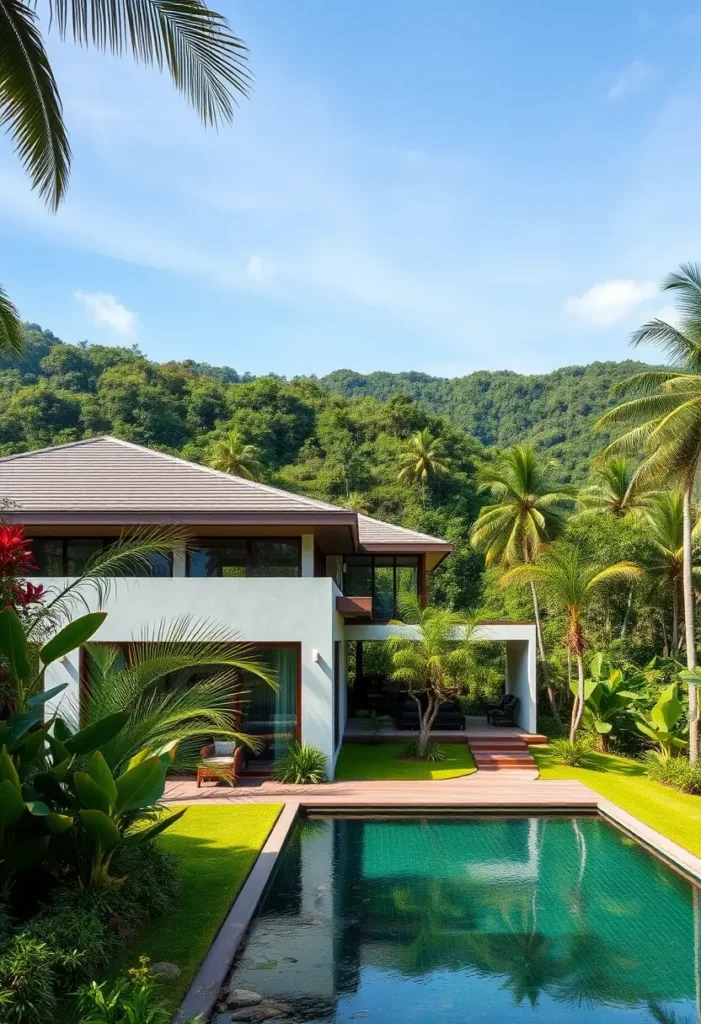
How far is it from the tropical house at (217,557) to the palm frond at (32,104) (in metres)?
7.96

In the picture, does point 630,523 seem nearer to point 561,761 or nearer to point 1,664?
point 561,761

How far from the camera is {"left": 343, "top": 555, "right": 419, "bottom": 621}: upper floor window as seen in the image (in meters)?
21.8

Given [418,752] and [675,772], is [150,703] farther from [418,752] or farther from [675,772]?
[675,772]

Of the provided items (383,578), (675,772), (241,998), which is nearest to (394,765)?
(675,772)

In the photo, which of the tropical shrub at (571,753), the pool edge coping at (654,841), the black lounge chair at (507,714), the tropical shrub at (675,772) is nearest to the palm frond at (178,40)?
the pool edge coping at (654,841)

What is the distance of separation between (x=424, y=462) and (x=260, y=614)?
31657 mm

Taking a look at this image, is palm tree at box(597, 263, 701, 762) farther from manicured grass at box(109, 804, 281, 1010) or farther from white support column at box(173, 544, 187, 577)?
manicured grass at box(109, 804, 281, 1010)

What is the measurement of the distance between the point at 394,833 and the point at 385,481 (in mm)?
36285

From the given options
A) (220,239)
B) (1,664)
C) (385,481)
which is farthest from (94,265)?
(385,481)

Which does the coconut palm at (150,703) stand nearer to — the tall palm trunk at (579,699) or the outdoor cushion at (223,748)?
the outdoor cushion at (223,748)

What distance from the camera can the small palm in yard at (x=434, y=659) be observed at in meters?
16.4

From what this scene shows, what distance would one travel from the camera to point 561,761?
56.7 feet

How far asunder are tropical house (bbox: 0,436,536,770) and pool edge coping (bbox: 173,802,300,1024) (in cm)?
386

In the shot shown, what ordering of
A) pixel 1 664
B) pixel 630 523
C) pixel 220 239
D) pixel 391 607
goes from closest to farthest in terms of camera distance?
1. pixel 1 664
2. pixel 220 239
3. pixel 391 607
4. pixel 630 523
